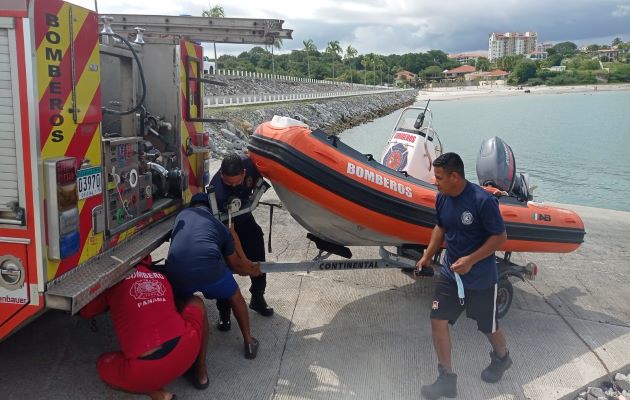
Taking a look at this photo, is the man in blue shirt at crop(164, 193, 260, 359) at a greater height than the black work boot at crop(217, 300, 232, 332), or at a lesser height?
greater

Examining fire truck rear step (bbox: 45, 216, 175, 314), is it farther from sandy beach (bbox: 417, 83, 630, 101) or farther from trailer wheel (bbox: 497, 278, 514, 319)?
sandy beach (bbox: 417, 83, 630, 101)

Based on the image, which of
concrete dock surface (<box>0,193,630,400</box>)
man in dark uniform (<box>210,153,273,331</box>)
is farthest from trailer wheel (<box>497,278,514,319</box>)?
man in dark uniform (<box>210,153,273,331</box>)

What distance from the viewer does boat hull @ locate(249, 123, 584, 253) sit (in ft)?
13.4

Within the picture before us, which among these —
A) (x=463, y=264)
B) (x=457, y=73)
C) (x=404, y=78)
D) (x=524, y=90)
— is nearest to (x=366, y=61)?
(x=404, y=78)

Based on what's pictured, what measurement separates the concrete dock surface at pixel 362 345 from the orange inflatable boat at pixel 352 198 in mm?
570

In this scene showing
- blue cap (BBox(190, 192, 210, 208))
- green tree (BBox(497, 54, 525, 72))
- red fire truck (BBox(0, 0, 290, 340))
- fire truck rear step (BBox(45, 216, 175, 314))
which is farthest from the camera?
green tree (BBox(497, 54, 525, 72))

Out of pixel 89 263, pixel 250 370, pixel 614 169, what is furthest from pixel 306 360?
pixel 614 169

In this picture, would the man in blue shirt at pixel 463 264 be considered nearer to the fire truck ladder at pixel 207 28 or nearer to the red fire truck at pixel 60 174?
the red fire truck at pixel 60 174

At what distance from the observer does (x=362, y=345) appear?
3977 mm

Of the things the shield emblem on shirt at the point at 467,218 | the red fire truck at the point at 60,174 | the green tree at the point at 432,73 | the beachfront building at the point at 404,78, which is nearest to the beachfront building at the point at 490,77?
the green tree at the point at 432,73

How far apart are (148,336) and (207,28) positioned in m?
3.07

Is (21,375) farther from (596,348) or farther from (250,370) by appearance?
(596,348)

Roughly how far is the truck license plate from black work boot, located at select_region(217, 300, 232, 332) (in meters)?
1.34

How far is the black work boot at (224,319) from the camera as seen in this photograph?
4035mm
